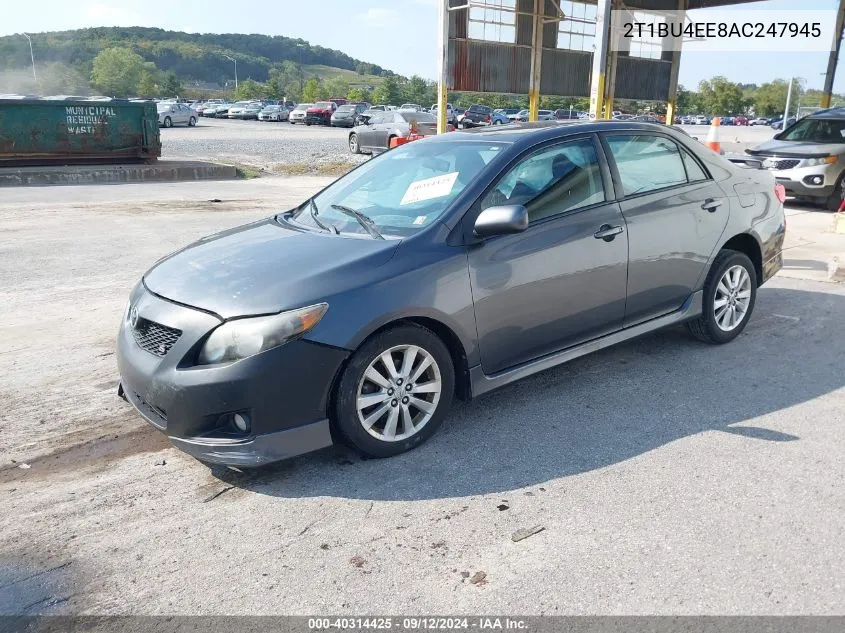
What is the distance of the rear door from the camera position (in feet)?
15.0

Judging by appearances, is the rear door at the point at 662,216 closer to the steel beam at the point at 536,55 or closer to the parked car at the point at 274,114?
the steel beam at the point at 536,55

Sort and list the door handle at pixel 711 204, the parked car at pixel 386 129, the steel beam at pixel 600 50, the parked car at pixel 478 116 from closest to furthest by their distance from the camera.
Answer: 1. the door handle at pixel 711 204
2. the steel beam at pixel 600 50
3. the parked car at pixel 386 129
4. the parked car at pixel 478 116

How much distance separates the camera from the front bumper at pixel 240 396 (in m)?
3.21

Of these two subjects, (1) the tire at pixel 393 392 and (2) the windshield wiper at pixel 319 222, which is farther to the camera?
(2) the windshield wiper at pixel 319 222

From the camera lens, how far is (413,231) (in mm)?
3822

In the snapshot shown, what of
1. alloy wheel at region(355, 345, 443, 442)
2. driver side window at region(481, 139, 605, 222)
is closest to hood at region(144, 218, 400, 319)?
alloy wheel at region(355, 345, 443, 442)

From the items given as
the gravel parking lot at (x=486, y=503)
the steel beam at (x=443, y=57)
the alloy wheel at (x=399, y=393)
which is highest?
the steel beam at (x=443, y=57)

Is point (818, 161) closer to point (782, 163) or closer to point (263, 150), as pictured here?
point (782, 163)

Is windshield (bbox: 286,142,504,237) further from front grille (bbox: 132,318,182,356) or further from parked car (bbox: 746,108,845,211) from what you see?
parked car (bbox: 746,108,845,211)

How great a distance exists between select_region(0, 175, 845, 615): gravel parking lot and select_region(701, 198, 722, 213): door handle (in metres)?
1.04

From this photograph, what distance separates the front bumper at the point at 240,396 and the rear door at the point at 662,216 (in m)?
2.21

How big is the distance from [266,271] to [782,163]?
1147 centimetres

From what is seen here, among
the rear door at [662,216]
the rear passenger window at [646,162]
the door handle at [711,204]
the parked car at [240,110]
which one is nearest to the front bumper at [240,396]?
the rear door at [662,216]

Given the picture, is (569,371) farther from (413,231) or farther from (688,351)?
(413,231)
